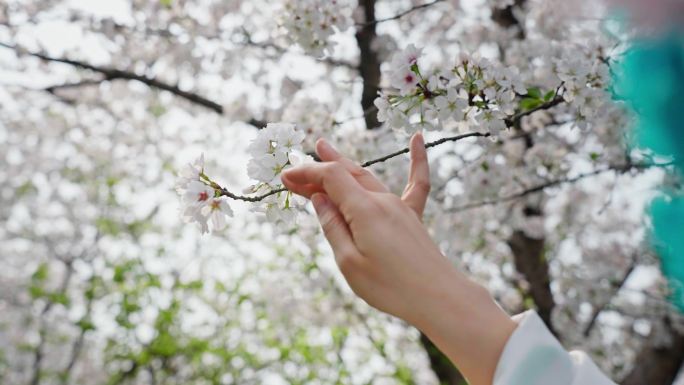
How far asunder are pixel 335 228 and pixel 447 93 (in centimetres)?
88

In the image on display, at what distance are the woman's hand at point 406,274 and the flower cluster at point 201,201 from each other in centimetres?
46

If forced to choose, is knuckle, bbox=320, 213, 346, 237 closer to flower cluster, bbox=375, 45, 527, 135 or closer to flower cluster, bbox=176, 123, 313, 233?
flower cluster, bbox=176, 123, 313, 233

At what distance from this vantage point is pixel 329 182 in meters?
0.97

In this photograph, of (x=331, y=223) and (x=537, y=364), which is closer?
(x=537, y=364)

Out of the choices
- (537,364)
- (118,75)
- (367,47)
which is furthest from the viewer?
(367,47)

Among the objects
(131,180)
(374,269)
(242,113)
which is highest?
(131,180)

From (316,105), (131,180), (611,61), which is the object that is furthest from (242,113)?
(131,180)

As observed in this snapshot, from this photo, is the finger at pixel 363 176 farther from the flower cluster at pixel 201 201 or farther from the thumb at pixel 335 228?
the flower cluster at pixel 201 201

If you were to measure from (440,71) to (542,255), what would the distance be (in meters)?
3.66

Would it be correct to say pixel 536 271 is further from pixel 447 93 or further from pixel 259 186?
pixel 259 186

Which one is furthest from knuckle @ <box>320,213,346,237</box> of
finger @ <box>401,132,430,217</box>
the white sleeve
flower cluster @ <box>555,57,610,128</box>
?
flower cluster @ <box>555,57,610,128</box>

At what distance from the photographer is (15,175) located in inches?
334

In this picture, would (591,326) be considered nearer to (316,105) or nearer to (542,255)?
(542,255)

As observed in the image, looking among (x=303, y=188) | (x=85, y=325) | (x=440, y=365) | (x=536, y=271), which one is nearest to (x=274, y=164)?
(x=303, y=188)
